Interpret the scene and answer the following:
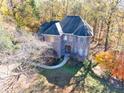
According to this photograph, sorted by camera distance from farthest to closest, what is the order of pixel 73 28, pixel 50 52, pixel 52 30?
pixel 73 28, pixel 52 30, pixel 50 52

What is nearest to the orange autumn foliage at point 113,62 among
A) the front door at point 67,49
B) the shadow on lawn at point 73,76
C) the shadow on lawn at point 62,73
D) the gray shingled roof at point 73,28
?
the shadow on lawn at point 73,76

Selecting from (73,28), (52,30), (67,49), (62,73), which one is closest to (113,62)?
(62,73)

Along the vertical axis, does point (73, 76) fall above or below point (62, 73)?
below

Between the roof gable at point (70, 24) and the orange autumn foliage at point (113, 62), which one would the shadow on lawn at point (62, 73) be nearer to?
the orange autumn foliage at point (113, 62)

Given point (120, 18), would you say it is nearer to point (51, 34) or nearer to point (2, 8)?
point (51, 34)

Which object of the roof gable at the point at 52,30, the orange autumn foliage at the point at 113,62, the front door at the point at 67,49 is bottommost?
the orange autumn foliage at the point at 113,62

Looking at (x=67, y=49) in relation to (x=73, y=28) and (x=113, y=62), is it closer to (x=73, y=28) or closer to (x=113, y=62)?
(x=73, y=28)

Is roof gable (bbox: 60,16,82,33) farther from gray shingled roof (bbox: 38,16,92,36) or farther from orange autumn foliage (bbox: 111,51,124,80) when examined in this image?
orange autumn foliage (bbox: 111,51,124,80)

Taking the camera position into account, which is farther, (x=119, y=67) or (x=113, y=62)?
(x=113, y=62)
